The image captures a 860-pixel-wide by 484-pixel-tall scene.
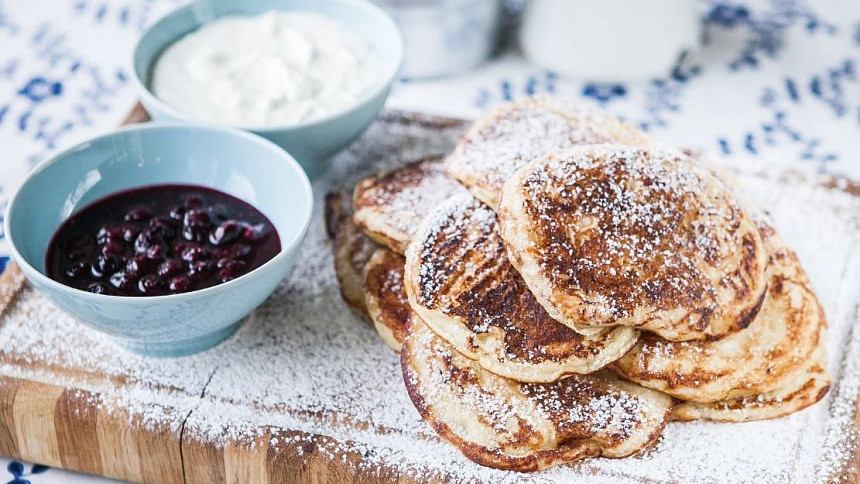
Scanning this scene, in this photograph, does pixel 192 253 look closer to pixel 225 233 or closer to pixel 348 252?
pixel 225 233

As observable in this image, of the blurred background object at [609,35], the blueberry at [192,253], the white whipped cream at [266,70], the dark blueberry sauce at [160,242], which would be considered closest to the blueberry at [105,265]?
the dark blueberry sauce at [160,242]

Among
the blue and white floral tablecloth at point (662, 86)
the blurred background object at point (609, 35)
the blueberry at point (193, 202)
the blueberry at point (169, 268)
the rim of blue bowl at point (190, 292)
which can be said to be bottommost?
the blue and white floral tablecloth at point (662, 86)

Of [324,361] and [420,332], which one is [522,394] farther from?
[324,361]

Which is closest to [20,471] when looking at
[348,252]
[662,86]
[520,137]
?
[348,252]

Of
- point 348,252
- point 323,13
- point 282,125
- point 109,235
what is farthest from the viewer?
point 323,13

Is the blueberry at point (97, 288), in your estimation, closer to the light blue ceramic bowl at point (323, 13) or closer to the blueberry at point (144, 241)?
the blueberry at point (144, 241)
